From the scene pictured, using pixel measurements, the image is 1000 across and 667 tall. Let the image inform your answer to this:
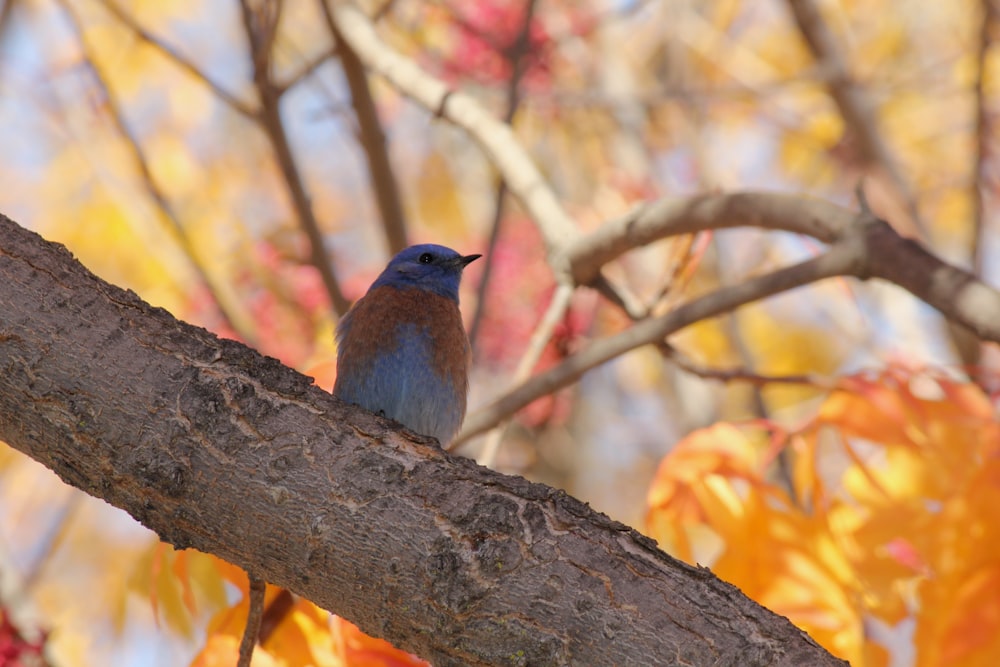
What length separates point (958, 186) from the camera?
242 inches

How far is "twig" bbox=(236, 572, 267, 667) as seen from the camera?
237 cm

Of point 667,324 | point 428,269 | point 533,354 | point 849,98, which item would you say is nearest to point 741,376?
point 667,324

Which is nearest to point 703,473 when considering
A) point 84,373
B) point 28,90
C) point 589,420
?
point 84,373

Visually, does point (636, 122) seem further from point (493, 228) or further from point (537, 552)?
point (537, 552)

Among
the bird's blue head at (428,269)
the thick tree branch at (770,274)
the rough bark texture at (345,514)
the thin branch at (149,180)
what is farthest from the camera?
the thin branch at (149,180)

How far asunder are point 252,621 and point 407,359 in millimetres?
1327

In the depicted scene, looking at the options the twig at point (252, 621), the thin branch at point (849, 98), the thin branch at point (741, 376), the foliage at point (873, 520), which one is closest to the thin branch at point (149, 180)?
the thin branch at point (741, 376)

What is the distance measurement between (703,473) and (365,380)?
4.43 ft

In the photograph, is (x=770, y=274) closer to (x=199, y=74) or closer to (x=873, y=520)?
(x=873, y=520)

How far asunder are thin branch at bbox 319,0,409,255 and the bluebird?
1.74ft

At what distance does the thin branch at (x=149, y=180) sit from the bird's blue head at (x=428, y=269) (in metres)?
0.74

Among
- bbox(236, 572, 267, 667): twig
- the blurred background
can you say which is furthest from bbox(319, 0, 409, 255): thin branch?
bbox(236, 572, 267, 667): twig

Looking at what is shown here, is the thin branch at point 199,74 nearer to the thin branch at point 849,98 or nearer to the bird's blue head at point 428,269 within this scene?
the bird's blue head at point 428,269

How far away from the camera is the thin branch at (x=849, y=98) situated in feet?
15.4
